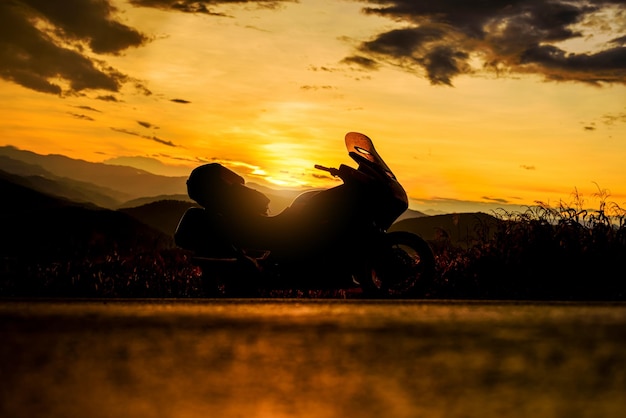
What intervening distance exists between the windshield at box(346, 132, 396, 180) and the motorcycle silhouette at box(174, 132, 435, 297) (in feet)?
0.04

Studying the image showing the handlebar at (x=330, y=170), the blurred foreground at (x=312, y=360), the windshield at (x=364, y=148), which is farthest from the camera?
the windshield at (x=364, y=148)

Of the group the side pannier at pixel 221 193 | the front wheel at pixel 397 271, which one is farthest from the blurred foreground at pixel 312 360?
the side pannier at pixel 221 193

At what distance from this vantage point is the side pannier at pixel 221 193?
9805 mm

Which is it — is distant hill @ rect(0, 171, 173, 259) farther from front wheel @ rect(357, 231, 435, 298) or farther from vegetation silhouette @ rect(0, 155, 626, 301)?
front wheel @ rect(357, 231, 435, 298)

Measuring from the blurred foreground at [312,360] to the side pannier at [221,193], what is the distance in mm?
1783

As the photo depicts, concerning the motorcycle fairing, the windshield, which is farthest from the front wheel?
the windshield

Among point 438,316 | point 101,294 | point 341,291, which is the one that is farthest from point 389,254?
point 101,294

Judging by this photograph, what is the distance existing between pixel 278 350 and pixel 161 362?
0.74 m

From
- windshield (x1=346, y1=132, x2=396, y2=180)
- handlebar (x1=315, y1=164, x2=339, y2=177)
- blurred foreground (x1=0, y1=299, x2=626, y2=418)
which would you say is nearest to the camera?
blurred foreground (x1=0, y1=299, x2=626, y2=418)

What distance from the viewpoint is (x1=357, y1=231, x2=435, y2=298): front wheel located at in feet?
30.8

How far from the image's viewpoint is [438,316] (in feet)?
24.6

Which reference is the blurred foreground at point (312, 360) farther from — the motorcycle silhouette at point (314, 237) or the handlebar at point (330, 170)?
the handlebar at point (330, 170)

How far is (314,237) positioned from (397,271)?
86 centimetres

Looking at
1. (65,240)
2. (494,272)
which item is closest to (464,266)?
(494,272)
